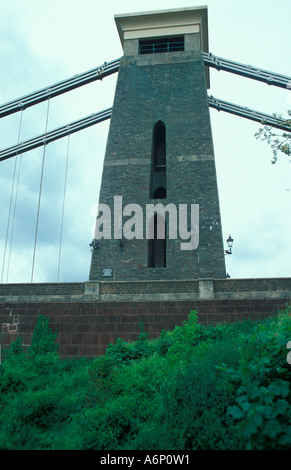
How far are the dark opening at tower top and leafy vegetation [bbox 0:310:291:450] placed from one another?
14173mm

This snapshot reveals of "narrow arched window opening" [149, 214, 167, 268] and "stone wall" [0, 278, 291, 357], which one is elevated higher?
"narrow arched window opening" [149, 214, 167, 268]

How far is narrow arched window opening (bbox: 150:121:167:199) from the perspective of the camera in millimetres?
16797

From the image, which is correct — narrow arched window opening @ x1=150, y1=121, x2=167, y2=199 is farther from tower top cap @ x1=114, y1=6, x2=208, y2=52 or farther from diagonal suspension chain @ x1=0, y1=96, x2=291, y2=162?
tower top cap @ x1=114, y1=6, x2=208, y2=52

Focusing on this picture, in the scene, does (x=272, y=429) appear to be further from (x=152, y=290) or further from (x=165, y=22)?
(x=165, y=22)

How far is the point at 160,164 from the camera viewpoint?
61.1 feet

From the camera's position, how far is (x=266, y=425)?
3998 millimetres

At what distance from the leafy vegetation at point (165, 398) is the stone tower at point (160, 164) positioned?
4.89m

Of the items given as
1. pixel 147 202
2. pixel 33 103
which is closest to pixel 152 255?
pixel 147 202

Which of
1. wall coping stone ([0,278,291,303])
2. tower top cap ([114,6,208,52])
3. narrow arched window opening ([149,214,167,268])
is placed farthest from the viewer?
tower top cap ([114,6,208,52])

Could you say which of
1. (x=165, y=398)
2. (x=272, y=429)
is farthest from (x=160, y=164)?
(x=272, y=429)

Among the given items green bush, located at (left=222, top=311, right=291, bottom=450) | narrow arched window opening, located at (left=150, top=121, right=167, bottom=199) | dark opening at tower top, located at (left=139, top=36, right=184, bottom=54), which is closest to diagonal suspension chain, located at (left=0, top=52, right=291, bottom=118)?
dark opening at tower top, located at (left=139, top=36, right=184, bottom=54)

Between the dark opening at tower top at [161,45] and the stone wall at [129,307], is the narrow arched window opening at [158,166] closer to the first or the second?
the dark opening at tower top at [161,45]

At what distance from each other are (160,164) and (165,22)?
6.53m
